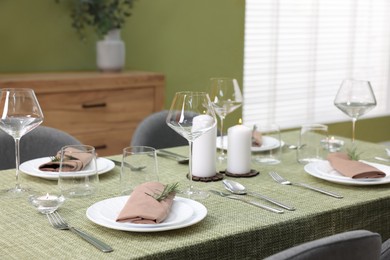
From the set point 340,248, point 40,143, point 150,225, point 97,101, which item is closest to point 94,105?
point 97,101

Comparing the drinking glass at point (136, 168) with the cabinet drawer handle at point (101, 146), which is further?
the cabinet drawer handle at point (101, 146)

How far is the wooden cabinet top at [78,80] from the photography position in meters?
3.49

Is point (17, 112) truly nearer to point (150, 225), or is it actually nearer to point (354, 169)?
point (150, 225)

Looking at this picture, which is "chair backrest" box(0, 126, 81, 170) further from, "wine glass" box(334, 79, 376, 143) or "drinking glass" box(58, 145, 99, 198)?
"wine glass" box(334, 79, 376, 143)

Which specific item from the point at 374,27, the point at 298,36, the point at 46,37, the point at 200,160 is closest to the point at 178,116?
the point at 200,160

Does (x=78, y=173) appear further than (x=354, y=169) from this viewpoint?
No

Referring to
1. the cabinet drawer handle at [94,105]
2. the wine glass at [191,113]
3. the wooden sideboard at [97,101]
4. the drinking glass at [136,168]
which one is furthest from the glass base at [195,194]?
the cabinet drawer handle at [94,105]

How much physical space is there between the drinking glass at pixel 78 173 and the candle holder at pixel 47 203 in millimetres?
57

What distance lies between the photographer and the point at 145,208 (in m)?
1.56

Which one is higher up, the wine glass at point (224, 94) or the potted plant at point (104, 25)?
the potted plant at point (104, 25)

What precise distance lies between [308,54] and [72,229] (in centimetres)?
415

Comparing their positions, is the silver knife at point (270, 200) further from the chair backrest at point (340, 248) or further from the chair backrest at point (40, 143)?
the chair backrest at point (40, 143)

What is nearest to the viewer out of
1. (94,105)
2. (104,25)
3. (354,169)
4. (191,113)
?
(191,113)

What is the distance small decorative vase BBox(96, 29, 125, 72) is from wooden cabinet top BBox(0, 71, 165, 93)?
0.06 metres
